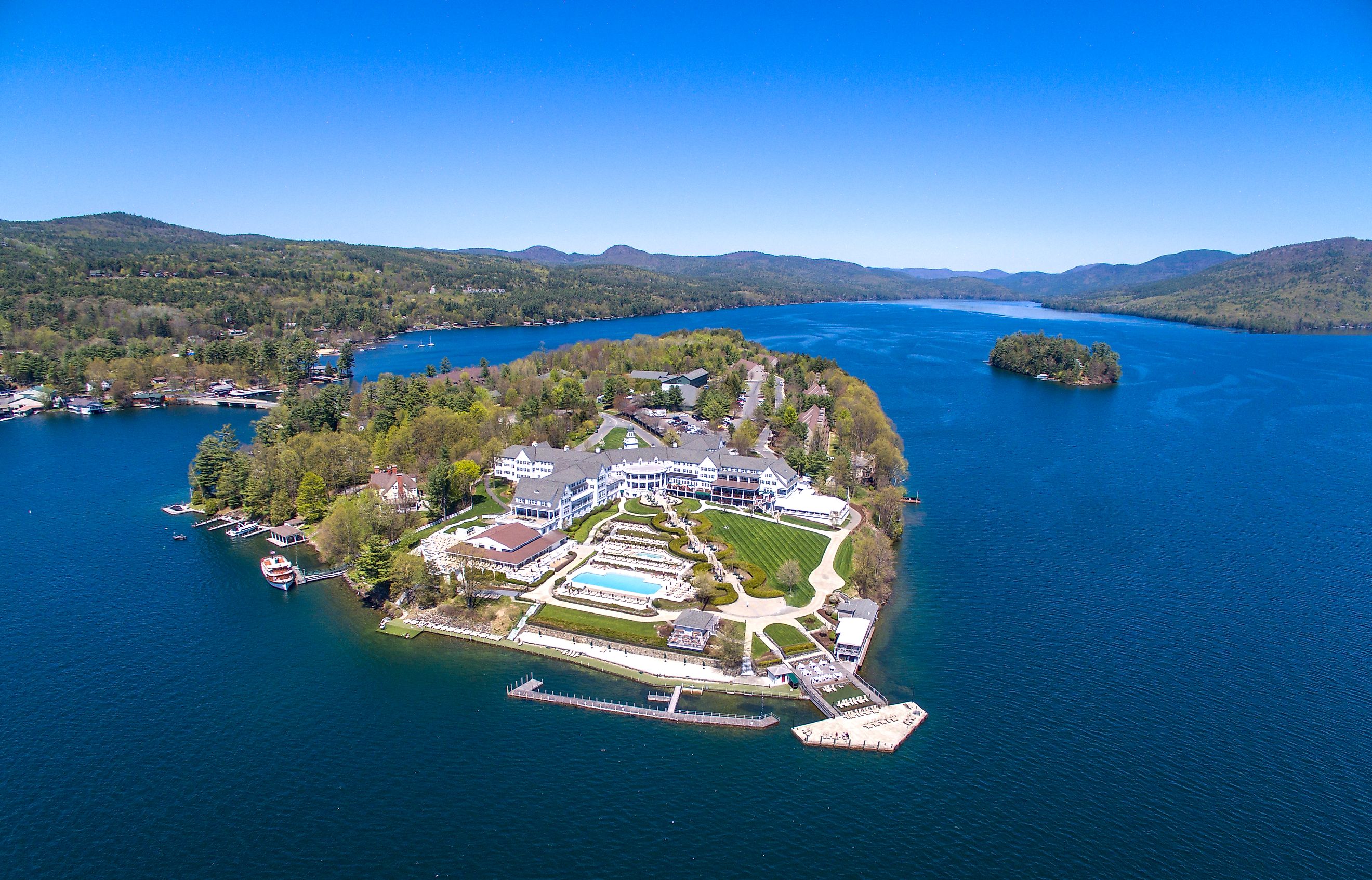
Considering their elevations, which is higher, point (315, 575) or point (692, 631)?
point (692, 631)

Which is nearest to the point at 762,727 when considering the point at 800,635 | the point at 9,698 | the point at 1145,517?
the point at 800,635

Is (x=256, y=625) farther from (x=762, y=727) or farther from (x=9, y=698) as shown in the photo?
(x=762, y=727)

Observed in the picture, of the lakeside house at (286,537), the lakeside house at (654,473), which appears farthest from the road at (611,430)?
the lakeside house at (286,537)

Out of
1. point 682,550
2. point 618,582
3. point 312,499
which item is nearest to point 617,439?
point 682,550

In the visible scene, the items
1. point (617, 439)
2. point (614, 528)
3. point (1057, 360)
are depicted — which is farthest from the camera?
point (1057, 360)

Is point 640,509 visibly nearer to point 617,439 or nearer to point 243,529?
point 617,439

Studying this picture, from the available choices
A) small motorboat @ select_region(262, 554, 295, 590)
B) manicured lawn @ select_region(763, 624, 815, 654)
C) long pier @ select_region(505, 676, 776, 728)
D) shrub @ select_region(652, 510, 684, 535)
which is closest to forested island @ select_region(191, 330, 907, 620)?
small motorboat @ select_region(262, 554, 295, 590)

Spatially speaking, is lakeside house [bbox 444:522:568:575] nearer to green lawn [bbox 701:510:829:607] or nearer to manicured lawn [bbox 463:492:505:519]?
manicured lawn [bbox 463:492:505:519]

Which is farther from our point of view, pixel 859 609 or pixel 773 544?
pixel 773 544
